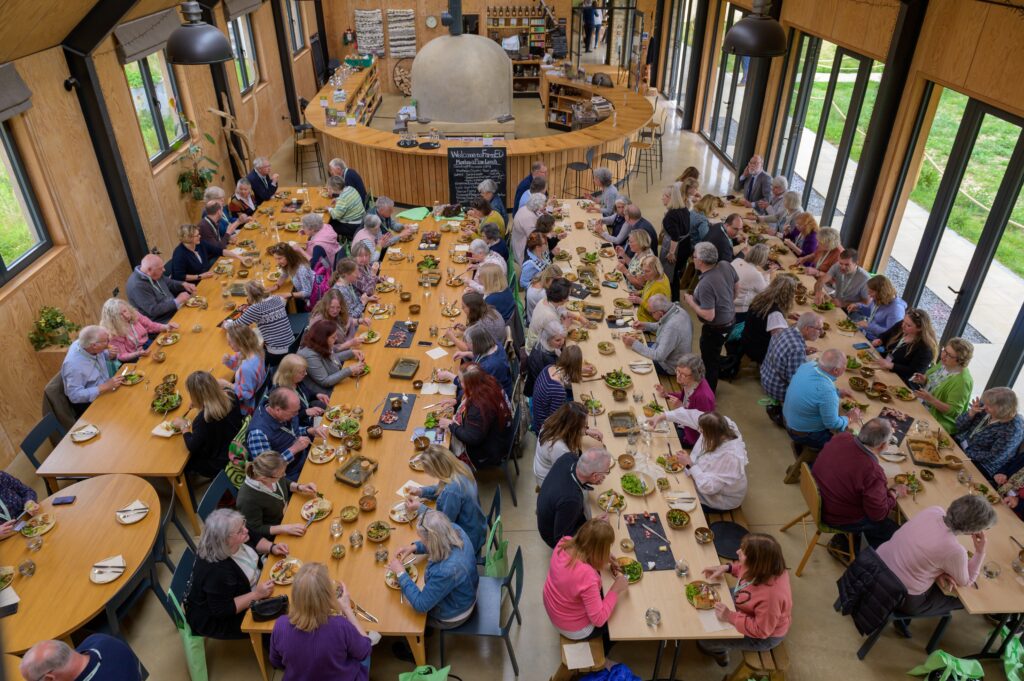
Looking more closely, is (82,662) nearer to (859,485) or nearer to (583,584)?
(583,584)

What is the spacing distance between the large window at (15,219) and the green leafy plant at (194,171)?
354 centimetres

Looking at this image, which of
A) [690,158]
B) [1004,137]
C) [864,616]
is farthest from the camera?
[690,158]

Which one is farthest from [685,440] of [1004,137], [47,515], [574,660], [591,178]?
[591,178]

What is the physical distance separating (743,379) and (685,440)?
100 inches

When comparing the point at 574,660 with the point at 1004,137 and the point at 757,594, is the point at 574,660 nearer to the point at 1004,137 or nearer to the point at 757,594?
the point at 757,594

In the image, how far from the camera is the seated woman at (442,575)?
4.68m

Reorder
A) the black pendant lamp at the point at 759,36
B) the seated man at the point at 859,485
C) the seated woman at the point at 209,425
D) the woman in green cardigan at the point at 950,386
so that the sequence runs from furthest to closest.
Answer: the black pendant lamp at the point at 759,36
the woman in green cardigan at the point at 950,386
the seated woman at the point at 209,425
the seated man at the point at 859,485

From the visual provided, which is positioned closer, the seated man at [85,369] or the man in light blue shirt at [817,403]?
the man in light blue shirt at [817,403]

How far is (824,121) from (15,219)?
12.5 m

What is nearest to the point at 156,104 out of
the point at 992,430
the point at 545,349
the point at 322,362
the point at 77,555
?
the point at 322,362

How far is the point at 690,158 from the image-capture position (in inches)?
672

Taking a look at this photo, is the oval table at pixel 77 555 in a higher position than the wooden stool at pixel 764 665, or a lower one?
higher

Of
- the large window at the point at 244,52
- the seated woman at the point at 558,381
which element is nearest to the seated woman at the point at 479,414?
the seated woman at the point at 558,381

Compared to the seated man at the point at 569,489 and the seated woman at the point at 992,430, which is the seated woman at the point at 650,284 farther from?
the seated woman at the point at 992,430
